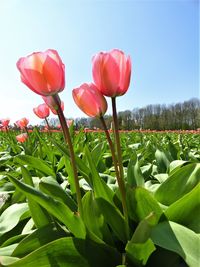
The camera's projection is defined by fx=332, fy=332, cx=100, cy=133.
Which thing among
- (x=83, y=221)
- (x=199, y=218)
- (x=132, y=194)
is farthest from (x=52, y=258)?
(x=199, y=218)

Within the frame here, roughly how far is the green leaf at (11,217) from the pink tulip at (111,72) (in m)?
0.58

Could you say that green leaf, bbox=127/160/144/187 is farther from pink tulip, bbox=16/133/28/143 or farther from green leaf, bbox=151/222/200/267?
pink tulip, bbox=16/133/28/143

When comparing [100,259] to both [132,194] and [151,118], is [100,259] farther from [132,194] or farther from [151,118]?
[151,118]

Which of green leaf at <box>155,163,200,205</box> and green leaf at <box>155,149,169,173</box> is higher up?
green leaf at <box>155,163,200,205</box>

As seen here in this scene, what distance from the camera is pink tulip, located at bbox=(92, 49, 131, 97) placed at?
33.8 inches

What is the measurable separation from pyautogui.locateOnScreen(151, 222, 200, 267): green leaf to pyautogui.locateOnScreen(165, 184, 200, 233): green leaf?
8cm

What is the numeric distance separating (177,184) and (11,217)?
60 cm

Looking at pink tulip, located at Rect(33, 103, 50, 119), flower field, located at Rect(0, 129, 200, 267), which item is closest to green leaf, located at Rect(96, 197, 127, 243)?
flower field, located at Rect(0, 129, 200, 267)

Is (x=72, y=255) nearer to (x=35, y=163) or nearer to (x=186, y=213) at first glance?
(x=186, y=213)

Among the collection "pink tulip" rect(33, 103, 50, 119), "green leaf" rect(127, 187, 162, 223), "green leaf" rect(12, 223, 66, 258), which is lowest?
"green leaf" rect(12, 223, 66, 258)

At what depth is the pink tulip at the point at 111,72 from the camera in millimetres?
858

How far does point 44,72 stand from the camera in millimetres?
831

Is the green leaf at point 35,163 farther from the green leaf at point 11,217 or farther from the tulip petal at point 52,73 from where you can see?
the tulip petal at point 52,73

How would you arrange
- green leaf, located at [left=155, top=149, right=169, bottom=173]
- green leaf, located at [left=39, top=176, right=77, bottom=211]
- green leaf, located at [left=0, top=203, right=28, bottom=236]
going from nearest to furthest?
green leaf, located at [left=39, top=176, right=77, bottom=211]
green leaf, located at [left=0, top=203, right=28, bottom=236]
green leaf, located at [left=155, top=149, right=169, bottom=173]
